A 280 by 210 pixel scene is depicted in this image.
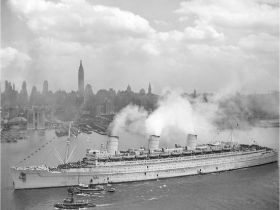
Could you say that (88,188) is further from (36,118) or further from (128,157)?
(36,118)

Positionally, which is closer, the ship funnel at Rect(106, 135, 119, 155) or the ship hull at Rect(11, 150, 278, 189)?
the ship hull at Rect(11, 150, 278, 189)

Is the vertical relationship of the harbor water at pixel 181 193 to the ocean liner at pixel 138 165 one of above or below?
below

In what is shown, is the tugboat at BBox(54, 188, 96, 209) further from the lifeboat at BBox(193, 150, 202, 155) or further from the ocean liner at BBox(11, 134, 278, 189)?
the lifeboat at BBox(193, 150, 202, 155)

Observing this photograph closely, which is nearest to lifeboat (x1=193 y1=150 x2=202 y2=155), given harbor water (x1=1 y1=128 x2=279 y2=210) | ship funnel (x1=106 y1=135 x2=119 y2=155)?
harbor water (x1=1 y1=128 x2=279 y2=210)

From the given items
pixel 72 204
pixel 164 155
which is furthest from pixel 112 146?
pixel 72 204

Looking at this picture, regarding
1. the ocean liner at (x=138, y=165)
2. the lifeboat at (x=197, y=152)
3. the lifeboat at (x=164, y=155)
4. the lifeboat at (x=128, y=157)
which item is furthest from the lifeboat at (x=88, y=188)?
the lifeboat at (x=197, y=152)

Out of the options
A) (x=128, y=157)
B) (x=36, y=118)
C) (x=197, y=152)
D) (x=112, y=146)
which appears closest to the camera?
(x=128, y=157)

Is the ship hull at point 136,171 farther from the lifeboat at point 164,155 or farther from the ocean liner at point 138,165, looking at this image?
the lifeboat at point 164,155
